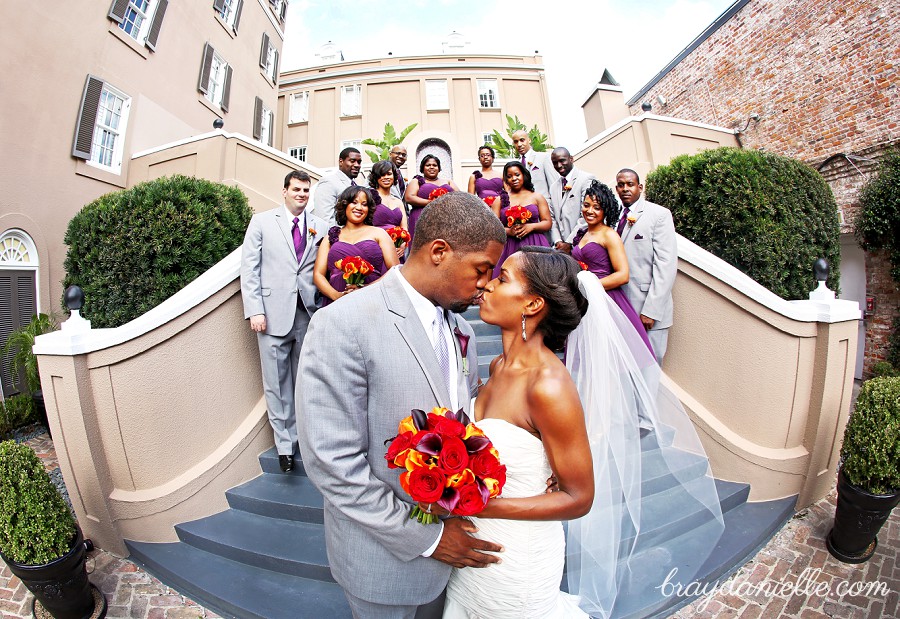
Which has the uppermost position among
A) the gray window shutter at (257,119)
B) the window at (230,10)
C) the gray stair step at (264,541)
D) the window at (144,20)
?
the window at (230,10)

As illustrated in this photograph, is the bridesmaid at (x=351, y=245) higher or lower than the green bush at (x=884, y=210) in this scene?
lower

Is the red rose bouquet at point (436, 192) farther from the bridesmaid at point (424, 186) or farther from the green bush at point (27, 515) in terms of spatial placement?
the green bush at point (27, 515)

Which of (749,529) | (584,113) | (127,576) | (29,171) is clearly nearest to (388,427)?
(127,576)

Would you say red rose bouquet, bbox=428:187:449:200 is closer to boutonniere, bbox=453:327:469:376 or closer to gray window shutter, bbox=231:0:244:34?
boutonniere, bbox=453:327:469:376

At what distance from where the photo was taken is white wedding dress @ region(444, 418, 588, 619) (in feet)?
5.66

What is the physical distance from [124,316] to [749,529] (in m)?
6.34

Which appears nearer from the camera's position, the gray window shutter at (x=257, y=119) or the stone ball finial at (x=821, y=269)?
the stone ball finial at (x=821, y=269)

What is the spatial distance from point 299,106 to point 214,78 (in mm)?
8024

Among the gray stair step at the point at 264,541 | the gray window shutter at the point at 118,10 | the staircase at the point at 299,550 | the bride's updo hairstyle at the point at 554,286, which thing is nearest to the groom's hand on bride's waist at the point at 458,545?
the bride's updo hairstyle at the point at 554,286

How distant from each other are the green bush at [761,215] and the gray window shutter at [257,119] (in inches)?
636

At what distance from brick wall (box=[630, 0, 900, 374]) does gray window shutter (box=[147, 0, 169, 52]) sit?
1539cm

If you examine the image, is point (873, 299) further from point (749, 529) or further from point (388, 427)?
point (388, 427)

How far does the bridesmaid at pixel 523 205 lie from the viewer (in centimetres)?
516

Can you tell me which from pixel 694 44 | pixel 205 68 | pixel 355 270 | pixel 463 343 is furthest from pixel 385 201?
pixel 694 44
